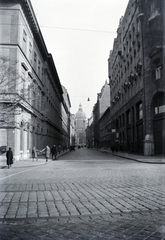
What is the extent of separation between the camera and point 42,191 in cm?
780

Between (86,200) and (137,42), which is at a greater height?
(137,42)

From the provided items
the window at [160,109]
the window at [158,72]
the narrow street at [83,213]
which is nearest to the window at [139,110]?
the window at [160,109]

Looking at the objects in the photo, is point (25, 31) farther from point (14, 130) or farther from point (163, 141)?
point (163, 141)

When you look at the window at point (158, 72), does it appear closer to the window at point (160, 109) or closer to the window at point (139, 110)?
the window at point (160, 109)

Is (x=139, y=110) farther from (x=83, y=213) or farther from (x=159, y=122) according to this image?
(x=83, y=213)

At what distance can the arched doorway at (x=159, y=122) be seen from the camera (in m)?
26.2

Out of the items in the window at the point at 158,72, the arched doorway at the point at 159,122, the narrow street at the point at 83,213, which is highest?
the window at the point at 158,72

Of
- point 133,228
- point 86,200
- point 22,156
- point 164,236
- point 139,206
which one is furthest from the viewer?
point 22,156

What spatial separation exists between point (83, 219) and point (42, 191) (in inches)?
128

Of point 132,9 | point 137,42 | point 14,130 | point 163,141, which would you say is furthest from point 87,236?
point 132,9

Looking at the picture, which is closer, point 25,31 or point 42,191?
point 42,191

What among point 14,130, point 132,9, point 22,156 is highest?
point 132,9

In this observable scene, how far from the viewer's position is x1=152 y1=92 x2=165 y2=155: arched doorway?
2615 centimetres

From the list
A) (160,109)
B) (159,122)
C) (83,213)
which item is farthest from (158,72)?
(83,213)
